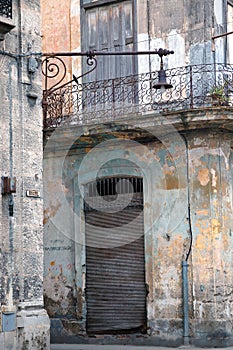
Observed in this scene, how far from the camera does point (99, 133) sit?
1586 cm

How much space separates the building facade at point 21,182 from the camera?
1199 centimetres

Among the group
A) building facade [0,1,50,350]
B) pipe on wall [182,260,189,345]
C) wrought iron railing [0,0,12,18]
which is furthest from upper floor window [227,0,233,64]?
wrought iron railing [0,0,12,18]

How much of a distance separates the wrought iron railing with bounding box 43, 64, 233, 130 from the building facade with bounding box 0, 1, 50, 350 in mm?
2533

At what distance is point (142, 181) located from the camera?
1616cm

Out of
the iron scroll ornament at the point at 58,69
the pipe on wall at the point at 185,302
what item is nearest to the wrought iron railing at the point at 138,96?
the iron scroll ornament at the point at 58,69

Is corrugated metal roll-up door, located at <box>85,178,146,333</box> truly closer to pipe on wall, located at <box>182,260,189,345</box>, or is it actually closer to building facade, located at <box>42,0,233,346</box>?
building facade, located at <box>42,0,233,346</box>

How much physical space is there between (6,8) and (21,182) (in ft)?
9.30

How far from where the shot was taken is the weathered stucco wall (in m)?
15.0

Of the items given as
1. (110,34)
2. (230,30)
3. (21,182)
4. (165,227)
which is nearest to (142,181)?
(165,227)

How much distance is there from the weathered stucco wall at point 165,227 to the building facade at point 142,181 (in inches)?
0.9

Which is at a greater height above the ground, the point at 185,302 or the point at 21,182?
the point at 21,182

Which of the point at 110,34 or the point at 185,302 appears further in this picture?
the point at 110,34

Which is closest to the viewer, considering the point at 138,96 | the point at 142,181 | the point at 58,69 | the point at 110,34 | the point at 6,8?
the point at 6,8

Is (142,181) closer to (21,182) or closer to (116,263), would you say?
(116,263)
